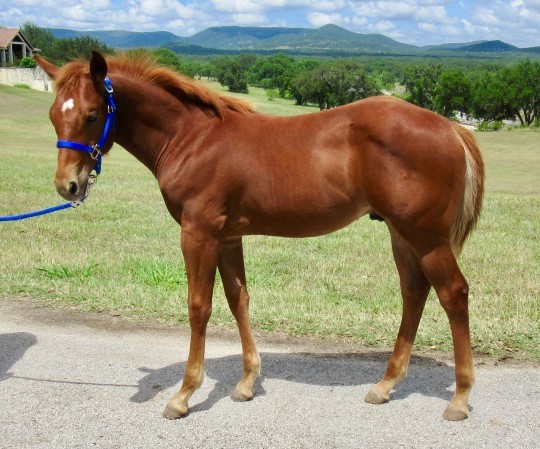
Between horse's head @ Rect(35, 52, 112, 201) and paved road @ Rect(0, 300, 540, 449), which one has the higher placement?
horse's head @ Rect(35, 52, 112, 201)

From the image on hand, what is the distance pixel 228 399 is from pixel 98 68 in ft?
7.93

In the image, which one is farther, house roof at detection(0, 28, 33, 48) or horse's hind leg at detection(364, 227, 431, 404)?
house roof at detection(0, 28, 33, 48)

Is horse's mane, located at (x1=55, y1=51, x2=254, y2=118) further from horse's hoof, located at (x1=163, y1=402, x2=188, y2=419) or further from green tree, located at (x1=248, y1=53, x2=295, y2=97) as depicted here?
green tree, located at (x1=248, y1=53, x2=295, y2=97)

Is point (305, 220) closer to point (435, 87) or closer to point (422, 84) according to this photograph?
point (435, 87)

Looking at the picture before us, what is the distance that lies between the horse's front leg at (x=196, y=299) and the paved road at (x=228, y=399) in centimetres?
13

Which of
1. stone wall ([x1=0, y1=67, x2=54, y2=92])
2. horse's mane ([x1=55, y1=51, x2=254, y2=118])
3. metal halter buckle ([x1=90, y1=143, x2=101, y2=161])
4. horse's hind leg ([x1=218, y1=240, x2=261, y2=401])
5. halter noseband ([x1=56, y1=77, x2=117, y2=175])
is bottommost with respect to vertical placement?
stone wall ([x1=0, y1=67, x2=54, y2=92])

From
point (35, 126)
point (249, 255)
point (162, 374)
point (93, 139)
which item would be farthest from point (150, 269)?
point (35, 126)

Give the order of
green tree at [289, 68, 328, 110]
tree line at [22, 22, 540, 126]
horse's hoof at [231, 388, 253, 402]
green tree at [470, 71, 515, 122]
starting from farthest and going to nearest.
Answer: green tree at [289, 68, 328, 110], tree line at [22, 22, 540, 126], green tree at [470, 71, 515, 122], horse's hoof at [231, 388, 253, 402]

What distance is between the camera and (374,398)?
4133 mm

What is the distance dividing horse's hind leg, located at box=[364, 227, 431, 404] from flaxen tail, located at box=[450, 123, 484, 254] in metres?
0.34

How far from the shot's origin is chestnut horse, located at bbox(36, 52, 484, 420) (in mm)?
3814

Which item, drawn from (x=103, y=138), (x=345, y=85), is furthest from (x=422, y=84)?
(x=103, y=138)

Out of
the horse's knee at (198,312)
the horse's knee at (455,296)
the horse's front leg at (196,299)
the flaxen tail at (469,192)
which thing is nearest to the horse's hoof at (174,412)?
the horse's front leg at (196,299)

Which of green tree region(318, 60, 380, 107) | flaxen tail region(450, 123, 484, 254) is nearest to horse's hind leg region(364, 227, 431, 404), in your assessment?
flaxen tail region(450, 123, 484, 254)
